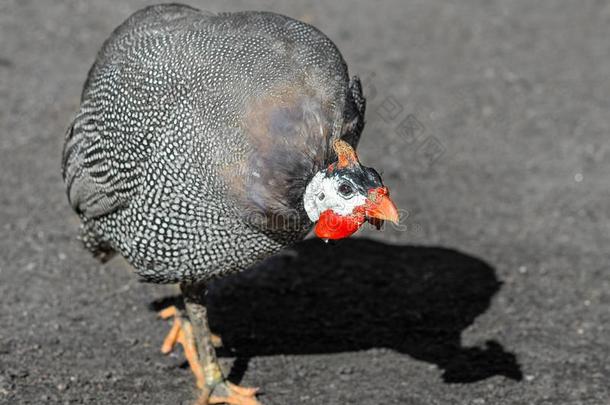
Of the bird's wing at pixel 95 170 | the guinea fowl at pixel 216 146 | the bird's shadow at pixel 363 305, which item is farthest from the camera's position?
the bird's shadow at pixel 363 305

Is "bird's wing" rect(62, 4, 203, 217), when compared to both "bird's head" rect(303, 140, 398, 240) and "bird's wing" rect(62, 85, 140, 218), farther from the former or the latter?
"bird's head" rect(303, 140, 398, 240)

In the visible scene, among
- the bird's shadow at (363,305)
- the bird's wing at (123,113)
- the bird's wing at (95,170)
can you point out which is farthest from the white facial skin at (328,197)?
the bird's shadow at (363,305)

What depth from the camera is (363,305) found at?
5988 millimetres

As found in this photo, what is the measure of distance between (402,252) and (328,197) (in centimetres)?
293

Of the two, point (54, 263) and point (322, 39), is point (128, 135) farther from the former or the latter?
point (54, 263)

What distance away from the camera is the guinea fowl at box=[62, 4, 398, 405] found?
12.4ft

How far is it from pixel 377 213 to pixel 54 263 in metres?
3.10

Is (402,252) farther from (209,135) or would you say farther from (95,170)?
(209,135)

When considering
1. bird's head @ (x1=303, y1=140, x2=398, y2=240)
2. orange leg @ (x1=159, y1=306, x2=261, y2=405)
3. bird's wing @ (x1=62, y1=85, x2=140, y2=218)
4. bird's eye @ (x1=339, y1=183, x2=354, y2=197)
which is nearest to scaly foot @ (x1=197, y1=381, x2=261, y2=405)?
orange leg @ (x1=159, y1=306, x2=261, y2=405)

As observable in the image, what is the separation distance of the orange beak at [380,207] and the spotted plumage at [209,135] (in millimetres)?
250

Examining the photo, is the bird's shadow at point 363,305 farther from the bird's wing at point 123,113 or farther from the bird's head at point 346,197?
the bird's head at point 346,197

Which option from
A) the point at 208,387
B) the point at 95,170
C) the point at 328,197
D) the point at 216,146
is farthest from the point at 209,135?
the point at 208,387

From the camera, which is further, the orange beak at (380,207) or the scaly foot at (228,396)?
the scaly foot at (228,396)

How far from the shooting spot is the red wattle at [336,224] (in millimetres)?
3730
